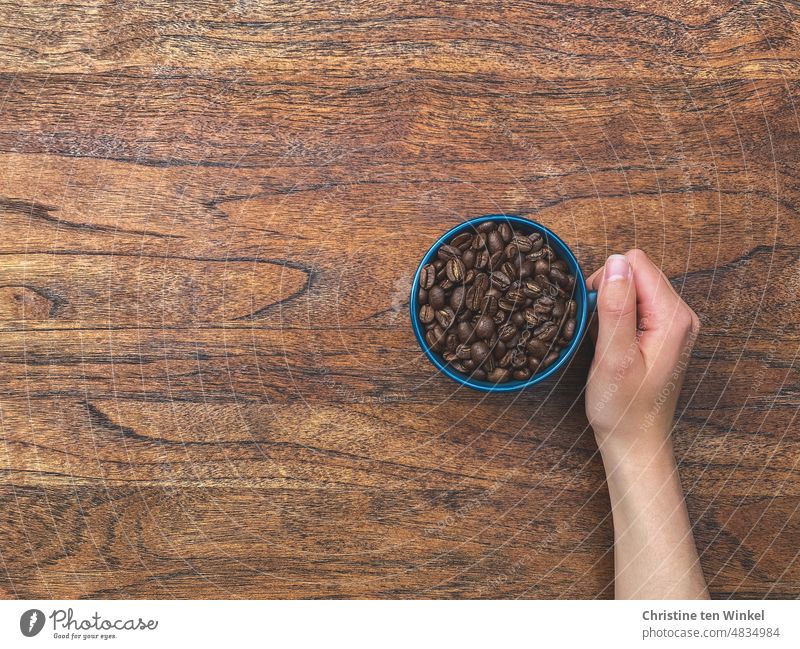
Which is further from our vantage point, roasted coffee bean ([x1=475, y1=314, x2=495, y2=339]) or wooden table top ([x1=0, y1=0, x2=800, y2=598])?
wooden table top ([x1=0, y1=0, x2=800, y2=598])

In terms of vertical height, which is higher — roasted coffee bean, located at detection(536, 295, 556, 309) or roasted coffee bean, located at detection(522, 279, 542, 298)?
roasted coffee bean, located at detection(522, 279, 542, 298)

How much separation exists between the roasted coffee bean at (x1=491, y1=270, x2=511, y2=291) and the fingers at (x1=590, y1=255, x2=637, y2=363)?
116 mm

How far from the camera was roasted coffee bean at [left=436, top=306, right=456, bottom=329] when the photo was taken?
77cm

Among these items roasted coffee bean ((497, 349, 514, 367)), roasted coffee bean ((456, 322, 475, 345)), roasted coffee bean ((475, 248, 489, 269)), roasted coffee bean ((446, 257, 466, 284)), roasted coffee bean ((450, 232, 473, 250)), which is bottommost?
roasted coffee bean ((497, 349, 514, 367))

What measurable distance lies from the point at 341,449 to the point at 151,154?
45cm

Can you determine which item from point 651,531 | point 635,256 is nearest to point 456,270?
point 635,256

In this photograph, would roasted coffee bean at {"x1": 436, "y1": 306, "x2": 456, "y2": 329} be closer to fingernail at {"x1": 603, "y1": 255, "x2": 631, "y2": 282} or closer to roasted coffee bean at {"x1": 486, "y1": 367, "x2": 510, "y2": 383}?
→ roasted coffee bean at {"x1": 486, "y1": 367, "x2": 510, "y2": 383}

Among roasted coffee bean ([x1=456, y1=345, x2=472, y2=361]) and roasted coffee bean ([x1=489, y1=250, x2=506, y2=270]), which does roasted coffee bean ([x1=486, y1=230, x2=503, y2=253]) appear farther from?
roasted coffee bean ([x1=456, y1=345, x2=472, y2=361])
